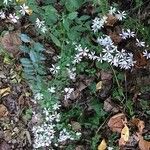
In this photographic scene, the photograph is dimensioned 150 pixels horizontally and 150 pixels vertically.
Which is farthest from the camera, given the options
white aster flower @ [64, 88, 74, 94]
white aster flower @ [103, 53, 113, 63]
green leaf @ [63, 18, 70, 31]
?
white aster flower @ [64, 88, 74, 94]

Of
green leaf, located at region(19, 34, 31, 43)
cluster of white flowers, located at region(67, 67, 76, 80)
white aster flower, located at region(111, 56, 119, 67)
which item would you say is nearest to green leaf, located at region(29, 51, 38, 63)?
green leaf, located at region(19, 34, 31, 43)

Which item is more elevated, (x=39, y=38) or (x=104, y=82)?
(x=39, y=38)

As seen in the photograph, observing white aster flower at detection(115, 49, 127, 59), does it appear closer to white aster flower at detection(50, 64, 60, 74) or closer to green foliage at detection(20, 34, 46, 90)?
white aster flower at detection(50, 64, 60, 74)

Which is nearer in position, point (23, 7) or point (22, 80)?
point (23, 7)

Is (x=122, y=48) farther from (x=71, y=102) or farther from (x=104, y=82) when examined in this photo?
(x=71, y=102)

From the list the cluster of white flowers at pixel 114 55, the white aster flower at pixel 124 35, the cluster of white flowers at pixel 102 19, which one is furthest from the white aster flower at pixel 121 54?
the cluster of white flowers at pixel 102 19

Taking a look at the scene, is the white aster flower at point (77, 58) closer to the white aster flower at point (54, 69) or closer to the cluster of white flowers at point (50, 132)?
the white aster flower at point (54, 69)

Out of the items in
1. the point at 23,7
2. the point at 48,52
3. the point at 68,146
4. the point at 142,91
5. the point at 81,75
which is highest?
the point at 23,7

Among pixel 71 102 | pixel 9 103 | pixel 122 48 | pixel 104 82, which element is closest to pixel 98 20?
pixel 122 48
